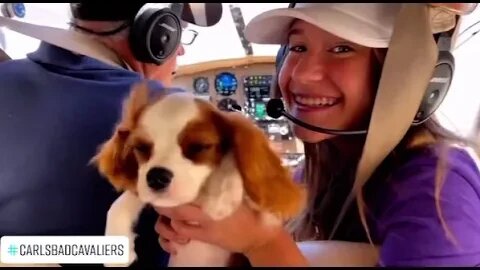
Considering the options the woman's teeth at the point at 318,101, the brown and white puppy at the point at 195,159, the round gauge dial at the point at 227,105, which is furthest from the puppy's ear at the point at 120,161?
the woman's teeth at the point at 318,101

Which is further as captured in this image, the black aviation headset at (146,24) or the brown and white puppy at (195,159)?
the black aviation headset at (146,24)

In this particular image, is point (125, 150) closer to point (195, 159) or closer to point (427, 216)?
point (195, 159)

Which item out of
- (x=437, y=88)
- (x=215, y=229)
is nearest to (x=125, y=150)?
(x=215, y=229)

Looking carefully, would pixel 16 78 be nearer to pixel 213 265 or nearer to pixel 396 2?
pixel 213 265

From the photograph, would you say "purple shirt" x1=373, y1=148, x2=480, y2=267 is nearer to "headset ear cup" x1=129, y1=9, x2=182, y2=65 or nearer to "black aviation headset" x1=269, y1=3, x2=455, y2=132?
"black aviation headset" x1=269, y1=3, x2=455, y2=132

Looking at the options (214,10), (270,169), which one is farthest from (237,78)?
(270,169)

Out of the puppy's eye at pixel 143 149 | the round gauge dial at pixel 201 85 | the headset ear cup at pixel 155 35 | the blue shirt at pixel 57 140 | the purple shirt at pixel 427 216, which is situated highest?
the headset ear cup at pixel 155 35

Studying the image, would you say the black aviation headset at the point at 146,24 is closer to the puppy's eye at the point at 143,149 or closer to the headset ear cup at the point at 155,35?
the headset ear cup at the point at 155,35

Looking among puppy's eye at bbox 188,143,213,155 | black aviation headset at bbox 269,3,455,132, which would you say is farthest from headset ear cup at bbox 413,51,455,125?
puppy's eye at bbox 188,143,213,155
